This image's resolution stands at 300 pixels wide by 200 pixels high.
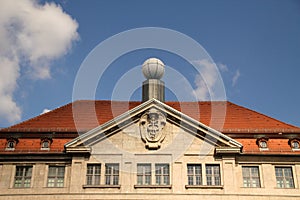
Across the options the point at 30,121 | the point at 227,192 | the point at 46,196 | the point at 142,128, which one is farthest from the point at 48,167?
the point at 227,192

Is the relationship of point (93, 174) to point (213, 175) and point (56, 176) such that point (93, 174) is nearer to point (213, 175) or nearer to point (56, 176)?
point (56, 176)

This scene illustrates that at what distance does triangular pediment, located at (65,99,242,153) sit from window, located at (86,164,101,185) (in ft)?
4.32

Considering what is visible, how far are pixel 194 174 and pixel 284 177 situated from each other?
6628 millimetres

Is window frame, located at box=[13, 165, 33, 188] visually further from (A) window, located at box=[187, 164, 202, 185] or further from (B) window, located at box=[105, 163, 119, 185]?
(A) window, located at box=[187, 164, 202, 185]

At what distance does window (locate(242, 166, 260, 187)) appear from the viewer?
33.9 m

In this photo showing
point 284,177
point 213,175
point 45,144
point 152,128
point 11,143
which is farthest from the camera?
point 11,143

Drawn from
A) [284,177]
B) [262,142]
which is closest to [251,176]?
[284,177]

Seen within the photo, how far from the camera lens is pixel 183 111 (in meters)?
39.4

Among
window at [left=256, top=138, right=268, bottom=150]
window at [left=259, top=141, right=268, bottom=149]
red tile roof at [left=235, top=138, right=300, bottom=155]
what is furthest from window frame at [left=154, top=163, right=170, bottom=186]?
window at [left=259, top=141, right=268, bottom=149]

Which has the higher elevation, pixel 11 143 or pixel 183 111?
pixel 183 111

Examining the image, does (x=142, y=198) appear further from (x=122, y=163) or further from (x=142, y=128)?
(x=142, y=128)

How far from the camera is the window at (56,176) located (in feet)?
112

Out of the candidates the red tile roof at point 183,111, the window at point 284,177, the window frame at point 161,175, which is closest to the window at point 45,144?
the red tile roof at point 183,111

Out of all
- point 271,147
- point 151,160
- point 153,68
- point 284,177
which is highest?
point 153,68
